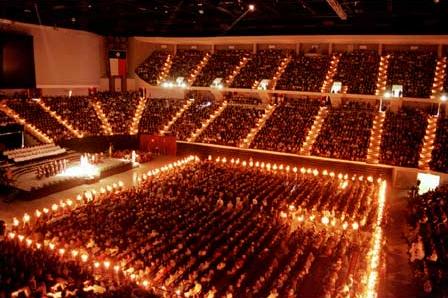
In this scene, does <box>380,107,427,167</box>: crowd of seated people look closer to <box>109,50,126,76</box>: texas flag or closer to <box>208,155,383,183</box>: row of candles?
<box>208,155,383,183</box>: row of candles

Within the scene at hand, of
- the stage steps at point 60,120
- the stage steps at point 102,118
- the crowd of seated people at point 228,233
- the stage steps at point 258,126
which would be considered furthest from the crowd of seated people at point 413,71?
the stage steps at point 60,120

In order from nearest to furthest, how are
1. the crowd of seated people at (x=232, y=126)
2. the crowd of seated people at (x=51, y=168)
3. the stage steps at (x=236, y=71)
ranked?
1. the crowd of seated people at (x=51, y=168)
2. the crowd of seated people at (x=232, y=126)
3. the stage steps at (x=236, y=71)

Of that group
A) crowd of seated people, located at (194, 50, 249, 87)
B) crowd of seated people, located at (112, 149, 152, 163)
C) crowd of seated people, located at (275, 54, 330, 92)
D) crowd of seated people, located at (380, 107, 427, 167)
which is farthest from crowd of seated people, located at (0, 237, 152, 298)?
crowd of seated people, located at (194, 50, 249, 87)

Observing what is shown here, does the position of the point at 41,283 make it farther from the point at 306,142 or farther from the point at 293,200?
the point at 306,142

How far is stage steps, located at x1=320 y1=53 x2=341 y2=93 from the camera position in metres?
30.1

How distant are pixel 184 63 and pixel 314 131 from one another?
15560 mm

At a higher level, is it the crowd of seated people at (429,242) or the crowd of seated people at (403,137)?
the crowd of seated people at (403,137)

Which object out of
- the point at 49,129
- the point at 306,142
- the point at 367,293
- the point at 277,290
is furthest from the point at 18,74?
the point at 367,293

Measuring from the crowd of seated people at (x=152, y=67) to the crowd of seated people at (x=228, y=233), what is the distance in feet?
58.1

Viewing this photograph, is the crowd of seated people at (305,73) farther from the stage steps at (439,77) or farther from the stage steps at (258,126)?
the stage steps at (439,77)

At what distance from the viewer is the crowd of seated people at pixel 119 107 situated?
3070cm

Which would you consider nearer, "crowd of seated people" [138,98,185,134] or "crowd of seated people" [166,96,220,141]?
"crowd of seated people" [166,96,220,141]

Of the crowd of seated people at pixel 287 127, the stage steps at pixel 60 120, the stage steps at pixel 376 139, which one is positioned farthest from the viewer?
the stage steps at pixel 60 120

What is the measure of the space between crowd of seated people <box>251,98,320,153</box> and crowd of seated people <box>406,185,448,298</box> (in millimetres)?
9614
